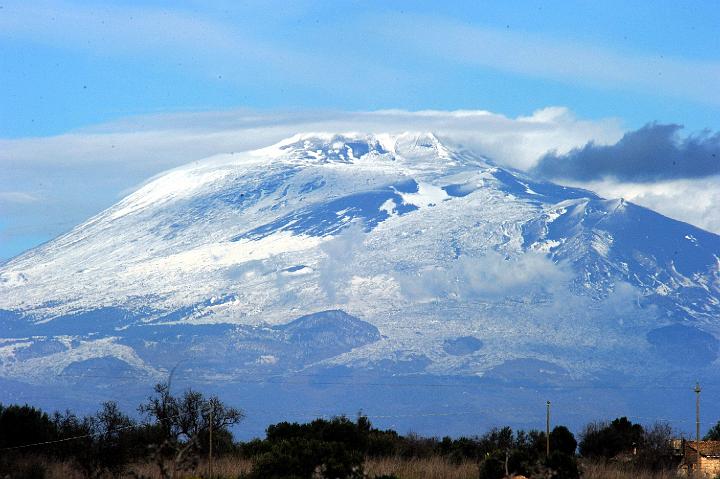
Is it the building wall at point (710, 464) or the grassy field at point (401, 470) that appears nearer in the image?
the grassy field at point (401, 470)

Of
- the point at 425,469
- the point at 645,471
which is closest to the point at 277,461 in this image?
the point at 425,469

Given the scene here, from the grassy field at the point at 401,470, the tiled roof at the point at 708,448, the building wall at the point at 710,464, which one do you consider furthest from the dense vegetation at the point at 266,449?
the building wall at the point at 710,464

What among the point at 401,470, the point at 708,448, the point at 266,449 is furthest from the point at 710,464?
the point at 266,449

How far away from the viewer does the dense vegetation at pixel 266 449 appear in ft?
161

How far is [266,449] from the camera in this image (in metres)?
61.5

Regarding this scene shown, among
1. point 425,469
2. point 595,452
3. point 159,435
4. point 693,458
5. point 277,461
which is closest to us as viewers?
point 277,461

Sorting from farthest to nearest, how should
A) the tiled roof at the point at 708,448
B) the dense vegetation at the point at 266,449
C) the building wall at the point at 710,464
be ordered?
the tiled roof at the point at 708,448
the building wall at the point at 710,464
the dense vegetation at the point at 266,449

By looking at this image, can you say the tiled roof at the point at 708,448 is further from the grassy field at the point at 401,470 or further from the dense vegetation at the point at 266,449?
the grassy field at the point at 401,470

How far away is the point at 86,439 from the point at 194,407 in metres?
27.6

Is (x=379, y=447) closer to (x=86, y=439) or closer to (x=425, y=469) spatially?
(x=425, y=469)

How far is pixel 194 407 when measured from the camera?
8225 cm

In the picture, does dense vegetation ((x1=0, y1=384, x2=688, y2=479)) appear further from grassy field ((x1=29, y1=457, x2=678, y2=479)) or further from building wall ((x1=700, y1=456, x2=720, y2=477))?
building wall ((x1=700, y1=456, x2=720, y2=477))

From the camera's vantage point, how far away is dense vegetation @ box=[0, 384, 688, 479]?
48938 mm

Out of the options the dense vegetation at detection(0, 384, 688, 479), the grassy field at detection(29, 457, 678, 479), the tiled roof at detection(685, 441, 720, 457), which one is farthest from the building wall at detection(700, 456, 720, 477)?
the grassy field at detection(29, 457, 678, 479)
